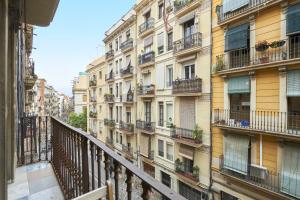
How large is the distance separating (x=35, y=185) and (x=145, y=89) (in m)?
13.4

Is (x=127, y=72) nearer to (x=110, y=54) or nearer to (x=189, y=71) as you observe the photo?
(x=110, y=54)

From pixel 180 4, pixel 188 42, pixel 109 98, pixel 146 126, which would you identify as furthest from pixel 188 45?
pixel 109 98

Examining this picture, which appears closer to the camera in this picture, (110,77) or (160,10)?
(160,10)

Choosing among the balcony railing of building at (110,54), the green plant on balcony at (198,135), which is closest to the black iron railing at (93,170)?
the green plant on balcony at (198,135)

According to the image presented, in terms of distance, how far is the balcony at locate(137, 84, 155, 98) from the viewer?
51.6ft

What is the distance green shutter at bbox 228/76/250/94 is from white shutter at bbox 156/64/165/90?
5.38 metres

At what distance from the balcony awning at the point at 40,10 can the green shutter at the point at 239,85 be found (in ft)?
26.0

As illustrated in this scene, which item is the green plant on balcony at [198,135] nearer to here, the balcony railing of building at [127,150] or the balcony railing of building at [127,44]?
the balcony railing of building at [127,150]

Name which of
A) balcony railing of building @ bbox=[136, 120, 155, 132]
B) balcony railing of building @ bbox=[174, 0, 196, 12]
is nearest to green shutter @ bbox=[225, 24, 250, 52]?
balcony railing of building @ bbox=[174, 0, 196, 12]

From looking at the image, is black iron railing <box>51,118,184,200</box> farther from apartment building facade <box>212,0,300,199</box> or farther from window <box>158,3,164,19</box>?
window <box>158,3,164,19</box>

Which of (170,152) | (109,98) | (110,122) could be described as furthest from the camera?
(109,98)

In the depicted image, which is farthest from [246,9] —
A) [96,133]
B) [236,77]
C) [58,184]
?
[96,133]

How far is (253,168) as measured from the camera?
902 centimetres

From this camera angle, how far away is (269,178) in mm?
8492
